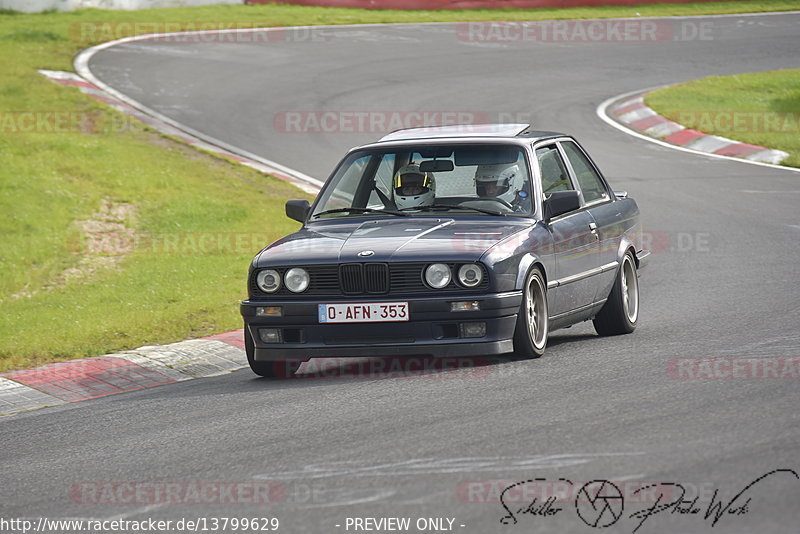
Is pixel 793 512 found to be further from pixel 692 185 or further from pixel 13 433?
pixel 692 185

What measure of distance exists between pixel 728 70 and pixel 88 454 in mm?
24016

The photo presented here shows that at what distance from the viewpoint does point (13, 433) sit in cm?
729

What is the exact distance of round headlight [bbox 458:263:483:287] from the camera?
7906mm

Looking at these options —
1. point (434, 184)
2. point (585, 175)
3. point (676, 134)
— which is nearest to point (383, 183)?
point (434, 184)

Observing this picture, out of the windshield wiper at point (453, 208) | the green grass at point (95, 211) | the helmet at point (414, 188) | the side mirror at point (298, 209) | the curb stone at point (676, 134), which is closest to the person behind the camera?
the windshield wiper at point (453, 208)

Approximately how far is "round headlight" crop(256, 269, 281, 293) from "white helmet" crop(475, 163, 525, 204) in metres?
1.65

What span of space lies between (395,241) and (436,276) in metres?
0.42

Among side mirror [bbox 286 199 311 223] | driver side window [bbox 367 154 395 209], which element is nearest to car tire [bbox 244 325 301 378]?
Result: side mirror [bbox 286 199 311 223]

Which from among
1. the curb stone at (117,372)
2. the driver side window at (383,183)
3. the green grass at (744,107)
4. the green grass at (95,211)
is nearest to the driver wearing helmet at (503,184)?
the driver side window at (383,183)

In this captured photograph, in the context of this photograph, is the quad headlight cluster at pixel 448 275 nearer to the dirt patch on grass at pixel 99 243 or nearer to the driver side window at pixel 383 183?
the driver side window at pixel 383 183

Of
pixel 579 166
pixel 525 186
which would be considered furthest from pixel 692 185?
pixel 525 186

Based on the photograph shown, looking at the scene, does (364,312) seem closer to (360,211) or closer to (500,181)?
(360,211)

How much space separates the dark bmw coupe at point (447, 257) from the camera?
791 cm

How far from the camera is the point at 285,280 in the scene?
819cm
